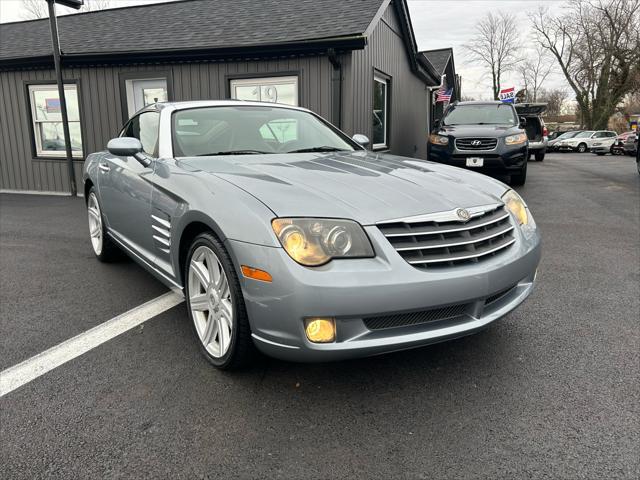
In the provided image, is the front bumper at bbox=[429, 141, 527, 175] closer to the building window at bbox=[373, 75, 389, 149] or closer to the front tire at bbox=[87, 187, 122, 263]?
the building window at bbox=[373, 75, 389, 149]

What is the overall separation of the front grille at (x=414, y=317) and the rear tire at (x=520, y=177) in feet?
26.1

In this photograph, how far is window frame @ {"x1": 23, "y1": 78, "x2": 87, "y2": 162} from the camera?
1030 cm

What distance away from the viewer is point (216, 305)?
2555mm

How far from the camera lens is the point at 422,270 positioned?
2.14 m

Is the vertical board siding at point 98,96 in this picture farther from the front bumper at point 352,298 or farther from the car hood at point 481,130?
the front bumper at point 352,298

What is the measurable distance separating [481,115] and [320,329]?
30.3ft

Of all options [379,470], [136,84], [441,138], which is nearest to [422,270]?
[379,470]

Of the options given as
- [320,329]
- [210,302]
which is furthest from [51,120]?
[320,329]

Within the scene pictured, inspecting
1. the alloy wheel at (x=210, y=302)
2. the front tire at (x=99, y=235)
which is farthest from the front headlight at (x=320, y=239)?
the front tire at (x=99, y=235)

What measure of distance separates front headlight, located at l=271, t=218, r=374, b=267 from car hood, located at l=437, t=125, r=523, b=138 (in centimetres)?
747

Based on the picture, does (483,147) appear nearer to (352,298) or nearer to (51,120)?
(352,298)

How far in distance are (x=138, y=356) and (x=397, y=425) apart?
1.50 meters

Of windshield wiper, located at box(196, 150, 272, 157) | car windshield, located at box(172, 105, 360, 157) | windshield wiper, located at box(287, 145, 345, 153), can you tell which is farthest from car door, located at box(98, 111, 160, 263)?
windshield wiper, located at box(287, 145, 345, 153)

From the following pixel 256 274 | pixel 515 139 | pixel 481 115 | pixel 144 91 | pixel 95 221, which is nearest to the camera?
pixel 256 274
